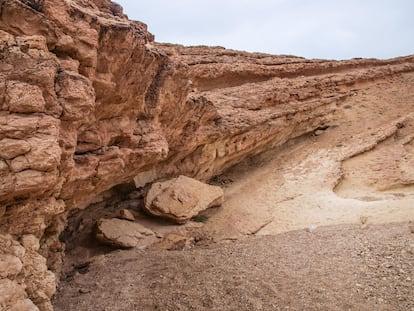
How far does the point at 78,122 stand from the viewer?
4965mm

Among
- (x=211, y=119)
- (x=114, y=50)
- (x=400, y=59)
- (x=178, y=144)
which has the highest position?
(x=400, y=59)

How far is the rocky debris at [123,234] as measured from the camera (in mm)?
8094

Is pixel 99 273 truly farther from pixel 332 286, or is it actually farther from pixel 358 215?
pixel 358 215

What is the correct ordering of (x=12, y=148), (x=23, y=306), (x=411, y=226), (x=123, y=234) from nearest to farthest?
(x=23, y=306), (x=12, y=148), (x=411, y=226), (x=123, y=234)

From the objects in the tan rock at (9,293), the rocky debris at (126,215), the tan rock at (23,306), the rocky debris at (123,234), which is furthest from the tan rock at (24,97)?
the rocky debris at (126,215)

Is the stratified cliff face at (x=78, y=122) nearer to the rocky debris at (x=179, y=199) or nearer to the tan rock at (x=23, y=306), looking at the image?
the tan rock at (x=23, y=306)

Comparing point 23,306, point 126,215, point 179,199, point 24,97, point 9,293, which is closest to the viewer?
point 9,293

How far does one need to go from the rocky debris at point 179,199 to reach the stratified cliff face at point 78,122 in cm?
89

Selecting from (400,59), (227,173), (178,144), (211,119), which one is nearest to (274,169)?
(227,173)

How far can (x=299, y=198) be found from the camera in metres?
11.3

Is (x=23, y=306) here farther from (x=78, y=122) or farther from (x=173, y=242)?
(x=173, y=242)

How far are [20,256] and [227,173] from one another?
10351 mm

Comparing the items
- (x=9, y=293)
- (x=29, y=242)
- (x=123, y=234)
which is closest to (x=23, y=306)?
(x=9, y=293)

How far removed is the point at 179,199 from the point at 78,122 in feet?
16.8
